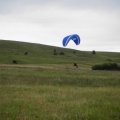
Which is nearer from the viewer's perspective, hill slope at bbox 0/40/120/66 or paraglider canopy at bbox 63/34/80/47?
paraglider canopy at bbox 63/34/80/47

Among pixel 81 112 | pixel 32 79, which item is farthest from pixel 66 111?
pixel 32 79

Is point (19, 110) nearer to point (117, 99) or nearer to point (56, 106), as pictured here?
point (56, 106)

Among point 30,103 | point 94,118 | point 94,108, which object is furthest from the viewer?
A: point 30,103

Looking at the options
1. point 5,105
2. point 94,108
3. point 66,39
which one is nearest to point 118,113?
point 94,108

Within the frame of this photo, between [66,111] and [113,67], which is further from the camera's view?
[113,67]

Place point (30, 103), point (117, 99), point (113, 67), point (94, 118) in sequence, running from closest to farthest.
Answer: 1. point (94, 118)
2. point (30, 103)
3. point (117, 99)
4. point (113, 67)

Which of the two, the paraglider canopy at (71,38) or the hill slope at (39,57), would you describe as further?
the hill slope at (39,57)

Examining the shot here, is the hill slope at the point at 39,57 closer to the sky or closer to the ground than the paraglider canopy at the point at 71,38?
closer to the ground

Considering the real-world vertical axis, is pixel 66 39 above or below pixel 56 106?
above

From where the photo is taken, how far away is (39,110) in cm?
1487

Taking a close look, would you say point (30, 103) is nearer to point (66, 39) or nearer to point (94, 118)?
point (94, 118)

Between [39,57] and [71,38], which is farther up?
[71,38]

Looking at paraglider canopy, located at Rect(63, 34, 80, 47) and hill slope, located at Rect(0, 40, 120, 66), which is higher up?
paraglider canopy, located at Rect(63, 34, 80, 47)

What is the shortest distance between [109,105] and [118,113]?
78.0 inches
